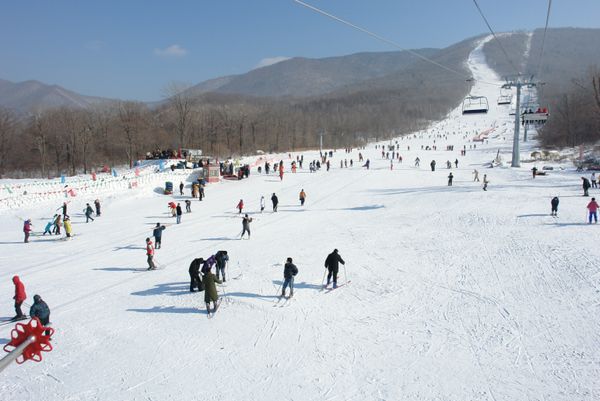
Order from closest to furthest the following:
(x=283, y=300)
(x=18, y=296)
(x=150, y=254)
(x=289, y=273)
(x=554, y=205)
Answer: (x=18, y=296)
(x=289, y=273)
(x=283, y=300)
(x=150, y=254)
(x=554, y=205)

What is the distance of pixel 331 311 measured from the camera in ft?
34.7

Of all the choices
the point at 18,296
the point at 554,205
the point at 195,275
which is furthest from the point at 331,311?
the point at 554,205

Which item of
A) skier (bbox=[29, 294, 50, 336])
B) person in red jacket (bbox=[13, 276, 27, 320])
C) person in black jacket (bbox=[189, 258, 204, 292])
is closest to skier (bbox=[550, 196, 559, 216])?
person in black jacket (bbox=[189, 258, 204, 292])

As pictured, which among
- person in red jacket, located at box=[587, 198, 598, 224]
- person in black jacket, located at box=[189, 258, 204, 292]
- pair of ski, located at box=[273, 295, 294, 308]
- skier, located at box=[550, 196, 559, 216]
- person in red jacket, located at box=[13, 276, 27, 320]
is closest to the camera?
person in red jacket, located at box=[13, 276, 27, 320]

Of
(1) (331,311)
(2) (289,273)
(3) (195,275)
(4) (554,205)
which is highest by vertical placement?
(4) (554,205)

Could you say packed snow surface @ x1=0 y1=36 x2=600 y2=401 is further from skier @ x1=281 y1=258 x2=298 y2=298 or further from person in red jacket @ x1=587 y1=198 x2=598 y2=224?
person in red jacket @ x1=587 y1=198 x2=598 y2=224

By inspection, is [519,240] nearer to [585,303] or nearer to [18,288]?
[585,303]

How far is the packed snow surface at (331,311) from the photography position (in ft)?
24.9

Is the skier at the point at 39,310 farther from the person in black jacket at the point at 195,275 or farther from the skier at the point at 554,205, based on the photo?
the skier at the point at 554,205

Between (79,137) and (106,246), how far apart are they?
44339 millimetres

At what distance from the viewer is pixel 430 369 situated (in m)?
7.94

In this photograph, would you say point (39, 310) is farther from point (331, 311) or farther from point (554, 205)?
point (554, 205)

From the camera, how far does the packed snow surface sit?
7594mm

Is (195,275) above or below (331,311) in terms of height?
above
